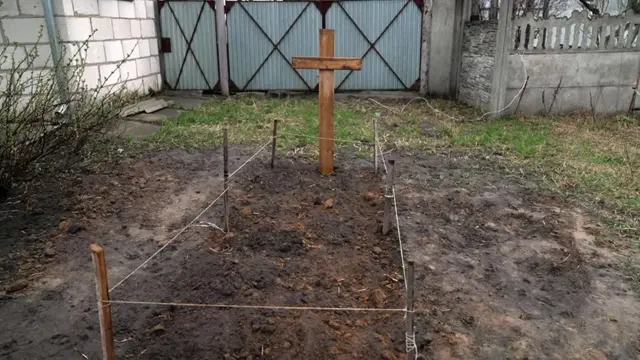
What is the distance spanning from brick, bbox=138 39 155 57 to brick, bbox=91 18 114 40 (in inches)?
47.8

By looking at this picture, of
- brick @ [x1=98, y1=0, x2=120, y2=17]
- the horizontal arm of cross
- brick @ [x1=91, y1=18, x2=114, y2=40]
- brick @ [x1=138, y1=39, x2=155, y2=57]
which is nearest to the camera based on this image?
the horizontal arm of cross

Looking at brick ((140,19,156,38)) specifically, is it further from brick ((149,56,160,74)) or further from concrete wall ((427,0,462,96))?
concrete wall ((427,0,462,96))

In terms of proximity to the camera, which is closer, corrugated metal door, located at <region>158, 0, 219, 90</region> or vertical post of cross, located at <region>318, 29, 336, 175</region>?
vertical post of cross, located at <region>318, 29, 336, 175</region>

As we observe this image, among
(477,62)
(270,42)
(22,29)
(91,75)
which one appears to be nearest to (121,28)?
(91,75)

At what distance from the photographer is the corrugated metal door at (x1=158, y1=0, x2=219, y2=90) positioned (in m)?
9.66

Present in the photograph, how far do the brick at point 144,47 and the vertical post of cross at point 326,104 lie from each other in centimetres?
529

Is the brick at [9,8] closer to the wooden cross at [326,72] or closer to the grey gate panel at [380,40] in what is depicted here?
the wooden cross at [326,72]

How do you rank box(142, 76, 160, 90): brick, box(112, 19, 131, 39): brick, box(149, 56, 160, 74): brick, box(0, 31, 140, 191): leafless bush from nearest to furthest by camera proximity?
box(0, 31, 140, 191): leafless bush < box(112, 19, 131, 39): brick < box(142, 76, 160, 90): brick < box(149, 56, 160, 74): brick

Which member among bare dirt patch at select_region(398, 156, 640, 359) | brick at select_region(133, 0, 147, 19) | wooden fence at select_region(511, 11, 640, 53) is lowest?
bare dirt patch at select_region(398, 156, 640, 359)

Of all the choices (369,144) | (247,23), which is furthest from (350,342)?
(247,23)

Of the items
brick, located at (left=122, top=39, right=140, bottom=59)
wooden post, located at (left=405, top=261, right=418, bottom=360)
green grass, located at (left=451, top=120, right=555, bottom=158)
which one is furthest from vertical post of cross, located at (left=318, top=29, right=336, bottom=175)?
brick, located at (left=122, top=39, right=140, bottom=59)

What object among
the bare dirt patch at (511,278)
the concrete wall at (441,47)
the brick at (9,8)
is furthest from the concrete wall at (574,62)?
the brick at (9,8)

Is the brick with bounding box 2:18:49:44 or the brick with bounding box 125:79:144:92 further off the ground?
the brick with bounding box 2:18:49:44

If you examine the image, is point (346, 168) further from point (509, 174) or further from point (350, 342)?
point (350, 342)
